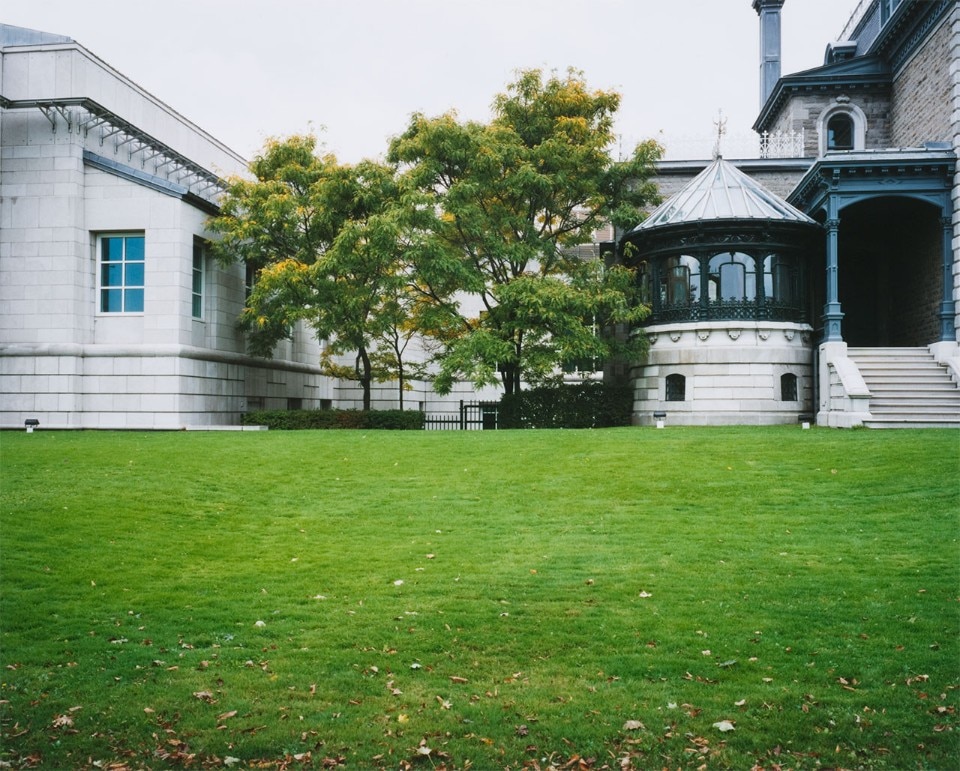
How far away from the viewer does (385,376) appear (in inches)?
1230

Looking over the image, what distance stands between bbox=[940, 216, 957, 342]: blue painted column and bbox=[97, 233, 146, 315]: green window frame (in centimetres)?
2382

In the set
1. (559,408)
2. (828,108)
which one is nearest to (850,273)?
(828,108)

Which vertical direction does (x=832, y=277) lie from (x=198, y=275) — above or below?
below

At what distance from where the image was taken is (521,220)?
90.9 feet

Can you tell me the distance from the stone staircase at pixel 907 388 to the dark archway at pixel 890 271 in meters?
2.21

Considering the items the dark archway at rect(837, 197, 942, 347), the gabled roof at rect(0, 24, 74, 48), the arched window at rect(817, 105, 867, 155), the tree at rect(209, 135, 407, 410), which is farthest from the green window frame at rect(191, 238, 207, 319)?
the arched window at rect(817, 105, 867, 155)

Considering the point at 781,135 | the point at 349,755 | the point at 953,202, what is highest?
the point at 781,135

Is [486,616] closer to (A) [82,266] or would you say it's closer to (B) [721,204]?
(B) [721,204]

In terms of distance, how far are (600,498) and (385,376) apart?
18.8 m

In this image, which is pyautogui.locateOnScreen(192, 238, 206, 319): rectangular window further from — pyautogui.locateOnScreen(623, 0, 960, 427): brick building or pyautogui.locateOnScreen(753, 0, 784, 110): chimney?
pyautogui.locateOnScreen(753, 0, 784, 110): chimney

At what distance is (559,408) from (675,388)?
12.4 ft

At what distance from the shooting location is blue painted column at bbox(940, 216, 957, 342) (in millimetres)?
23756

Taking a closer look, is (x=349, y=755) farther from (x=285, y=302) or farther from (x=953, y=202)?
(x=953, y=202)

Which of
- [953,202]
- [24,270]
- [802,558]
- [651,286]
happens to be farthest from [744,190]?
[24,270]
